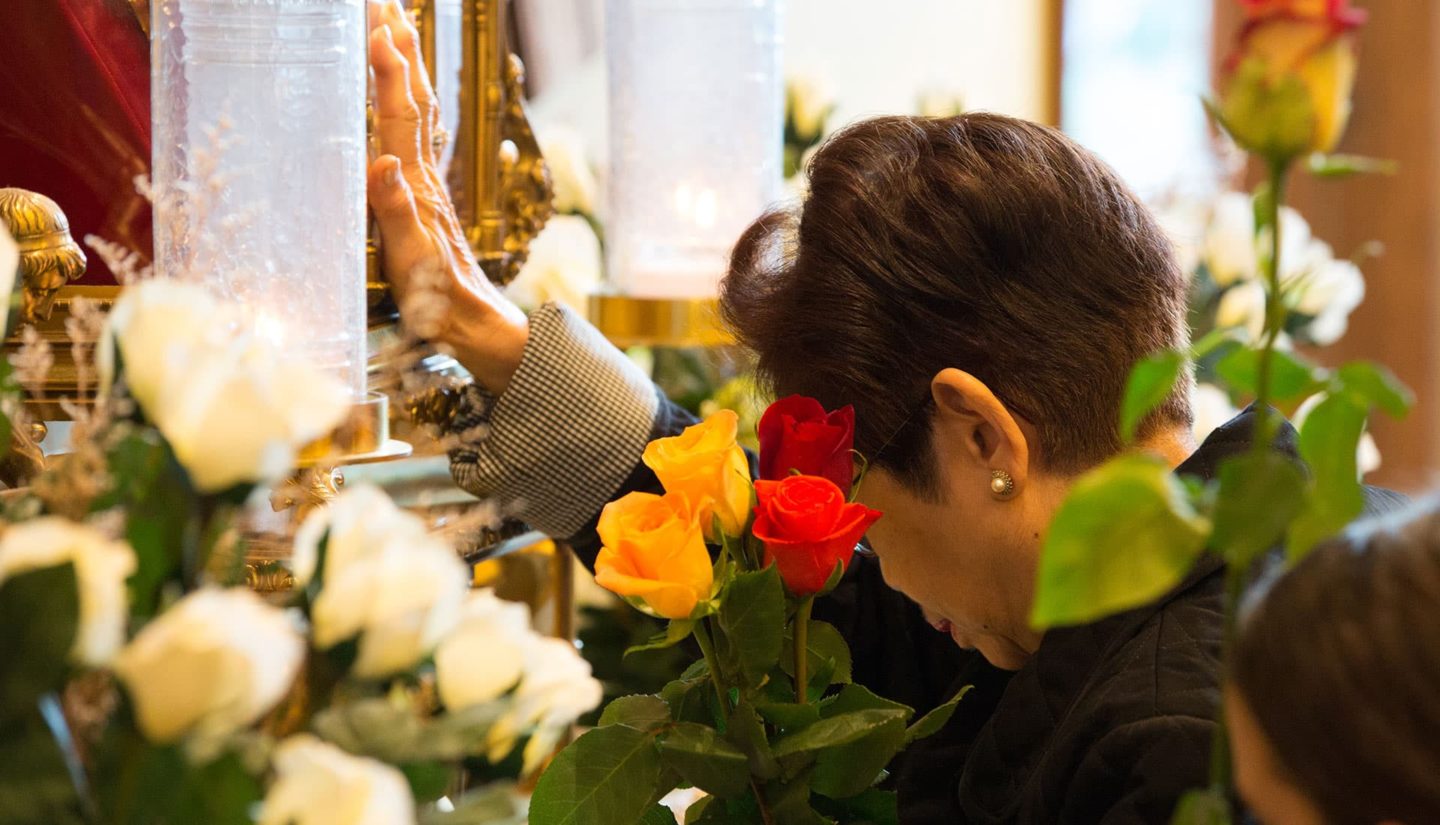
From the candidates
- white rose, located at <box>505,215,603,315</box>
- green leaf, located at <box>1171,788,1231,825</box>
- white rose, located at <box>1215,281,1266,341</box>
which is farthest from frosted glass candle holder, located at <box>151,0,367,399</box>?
white rose, located at <box>1215,281,1266,341</box>

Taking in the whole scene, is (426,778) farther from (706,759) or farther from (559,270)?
(559,270)

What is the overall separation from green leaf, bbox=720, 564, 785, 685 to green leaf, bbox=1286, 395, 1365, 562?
25 centimetres

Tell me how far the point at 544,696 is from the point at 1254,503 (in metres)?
0.18

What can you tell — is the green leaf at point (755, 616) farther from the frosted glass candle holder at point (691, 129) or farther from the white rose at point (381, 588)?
the frosted glass candle holder at point (691, 129)

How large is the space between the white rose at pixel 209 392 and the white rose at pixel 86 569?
0.03 metres

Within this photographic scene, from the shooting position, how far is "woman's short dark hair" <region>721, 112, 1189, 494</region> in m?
0.78

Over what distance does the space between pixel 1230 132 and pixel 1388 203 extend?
2116 mm

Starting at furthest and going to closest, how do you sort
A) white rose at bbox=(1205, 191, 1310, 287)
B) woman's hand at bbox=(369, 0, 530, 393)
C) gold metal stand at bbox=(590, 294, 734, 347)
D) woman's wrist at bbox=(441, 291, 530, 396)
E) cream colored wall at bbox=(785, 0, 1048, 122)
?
cream colored wall at bbox=(785, 0, 1048, 122)
white rose at bbox=(1205, 191, 1310, 287)
gold metal stand at bbox=(590, 294, 734, 347)
woman's wrist at bbox=(441, 291, 530, 396)
woman's hand at bbox=(369, 0, 530, 393)

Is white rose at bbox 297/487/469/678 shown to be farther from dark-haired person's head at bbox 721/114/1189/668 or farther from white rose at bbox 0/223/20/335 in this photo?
dark-haired person's head at bbox 721/114/1189/668

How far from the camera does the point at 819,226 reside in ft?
2.66

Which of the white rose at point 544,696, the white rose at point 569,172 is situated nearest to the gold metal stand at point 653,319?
the white rose at point 569,172

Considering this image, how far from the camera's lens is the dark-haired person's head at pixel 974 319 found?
78cm

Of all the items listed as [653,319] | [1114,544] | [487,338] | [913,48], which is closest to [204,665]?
[1114,544]

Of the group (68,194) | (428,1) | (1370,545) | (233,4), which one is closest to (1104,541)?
(1370,545)
